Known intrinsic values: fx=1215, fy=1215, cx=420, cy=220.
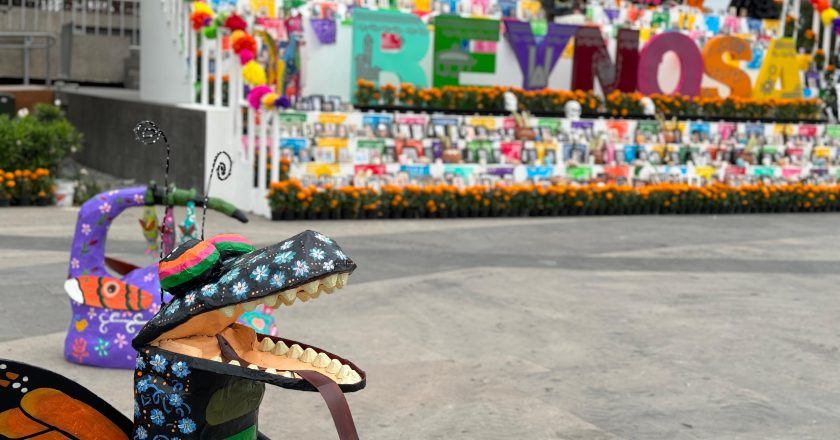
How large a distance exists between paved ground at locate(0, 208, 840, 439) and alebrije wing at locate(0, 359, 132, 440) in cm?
206

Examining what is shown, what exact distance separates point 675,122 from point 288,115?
6096mm

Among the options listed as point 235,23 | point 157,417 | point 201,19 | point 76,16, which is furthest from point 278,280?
point 76,16

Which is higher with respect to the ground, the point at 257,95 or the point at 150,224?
the point at 257,95

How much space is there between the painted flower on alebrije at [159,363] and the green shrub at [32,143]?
10462mm

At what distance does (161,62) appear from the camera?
17359mm

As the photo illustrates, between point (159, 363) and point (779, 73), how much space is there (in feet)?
58.0

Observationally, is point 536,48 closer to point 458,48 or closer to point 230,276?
point 458,48

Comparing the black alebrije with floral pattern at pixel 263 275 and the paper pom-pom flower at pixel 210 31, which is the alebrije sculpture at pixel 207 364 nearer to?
the black alebrije with floral pattern at pixel 263 275

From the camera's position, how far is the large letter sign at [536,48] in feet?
57.5

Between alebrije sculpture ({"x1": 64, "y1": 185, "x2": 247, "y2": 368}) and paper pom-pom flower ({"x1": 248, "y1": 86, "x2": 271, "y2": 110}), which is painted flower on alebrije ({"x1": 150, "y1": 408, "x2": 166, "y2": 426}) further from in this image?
paper pom-pom flower ({"x1": 248, "y1": 86, "x2": 271, "y2": 110})

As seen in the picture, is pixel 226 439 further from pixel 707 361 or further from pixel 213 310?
pixel 707 361

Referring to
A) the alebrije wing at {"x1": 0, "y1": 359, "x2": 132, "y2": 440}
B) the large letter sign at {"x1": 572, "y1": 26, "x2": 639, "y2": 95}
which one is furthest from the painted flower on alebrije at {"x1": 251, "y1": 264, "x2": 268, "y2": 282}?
the large letter sign at {"x1": 572, "y1": 26, "x2": 639, "y2": 95}

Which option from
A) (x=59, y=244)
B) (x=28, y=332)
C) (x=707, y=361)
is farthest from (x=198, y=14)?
(x=707, y=361)

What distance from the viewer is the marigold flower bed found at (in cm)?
1407
